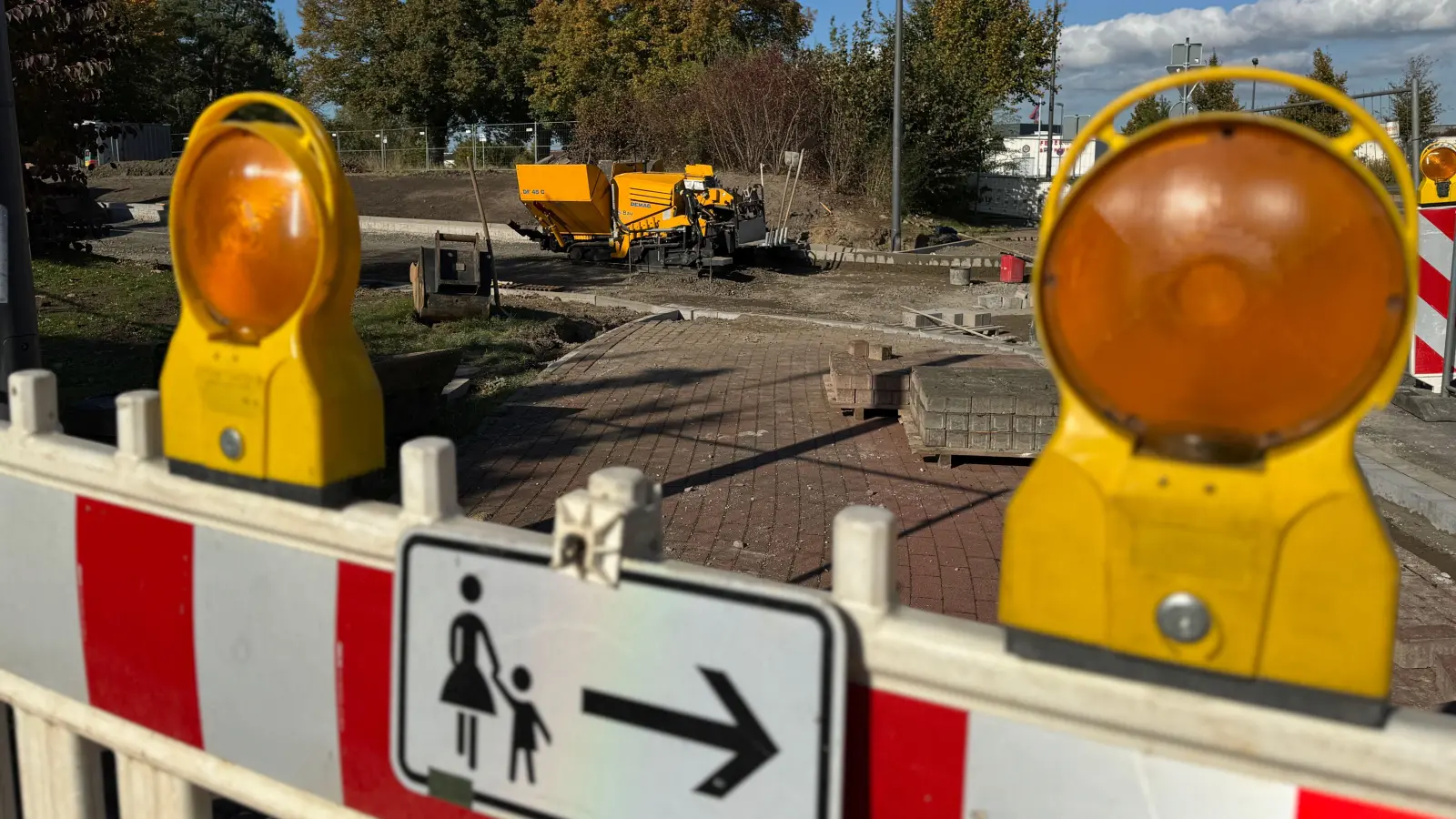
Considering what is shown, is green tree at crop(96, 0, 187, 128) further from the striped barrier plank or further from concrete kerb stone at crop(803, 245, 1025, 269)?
the striped barrier plank

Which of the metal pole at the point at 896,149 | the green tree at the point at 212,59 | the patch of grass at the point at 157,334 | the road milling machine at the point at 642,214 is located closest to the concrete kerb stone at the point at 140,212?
the road milling machine at the point at 642,214

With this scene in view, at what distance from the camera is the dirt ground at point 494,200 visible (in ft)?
93.7

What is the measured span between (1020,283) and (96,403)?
1623 centimetres

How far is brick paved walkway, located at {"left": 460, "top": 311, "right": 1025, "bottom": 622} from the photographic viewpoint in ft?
17.6

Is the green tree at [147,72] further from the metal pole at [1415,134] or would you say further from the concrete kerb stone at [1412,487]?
the concrete kerb stone at [1412,487]

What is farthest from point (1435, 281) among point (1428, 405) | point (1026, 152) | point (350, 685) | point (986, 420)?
point (1026, 152)

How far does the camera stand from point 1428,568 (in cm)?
513

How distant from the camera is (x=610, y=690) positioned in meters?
1.52

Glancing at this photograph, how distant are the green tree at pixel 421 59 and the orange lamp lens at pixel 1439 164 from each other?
4521 centimetres

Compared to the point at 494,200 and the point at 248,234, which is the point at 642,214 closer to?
the point at 494,200

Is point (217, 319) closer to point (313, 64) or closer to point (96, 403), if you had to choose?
point (96, 403)

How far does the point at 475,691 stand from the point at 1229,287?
1178 mm

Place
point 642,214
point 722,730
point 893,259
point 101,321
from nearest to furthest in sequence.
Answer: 1. point 722,730
2. point 101,321
3. point 642,214
4. point 893,259

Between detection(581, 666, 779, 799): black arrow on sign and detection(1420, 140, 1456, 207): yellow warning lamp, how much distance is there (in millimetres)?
7712
